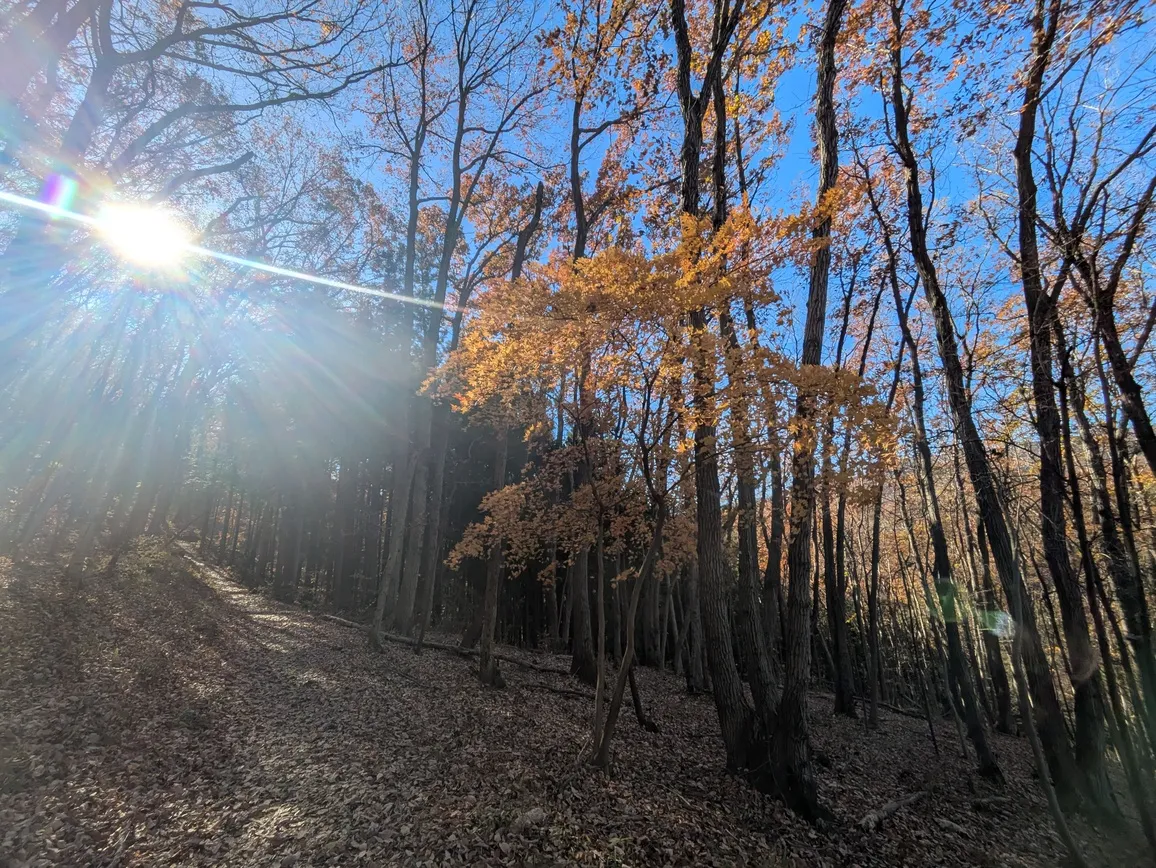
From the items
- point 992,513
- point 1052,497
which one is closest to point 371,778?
point 992,513

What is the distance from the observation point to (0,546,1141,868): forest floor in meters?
3.95

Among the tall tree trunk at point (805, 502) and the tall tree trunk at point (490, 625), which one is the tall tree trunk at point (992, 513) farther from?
the tall tree trunk at point (490, 625)

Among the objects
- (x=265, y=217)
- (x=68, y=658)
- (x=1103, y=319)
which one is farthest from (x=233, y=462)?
(x=1103, y=319)

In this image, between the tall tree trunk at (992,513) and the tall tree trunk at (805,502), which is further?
the tall tree trunk at (992,513)

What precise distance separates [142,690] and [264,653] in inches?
139

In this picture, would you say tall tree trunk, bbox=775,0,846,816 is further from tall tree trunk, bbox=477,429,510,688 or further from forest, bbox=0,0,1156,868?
tall tree trunk, bbox=477,429,510,688

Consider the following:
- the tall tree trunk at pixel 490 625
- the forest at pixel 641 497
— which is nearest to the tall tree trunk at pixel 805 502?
the forest at pixel 641 497

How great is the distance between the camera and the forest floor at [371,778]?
12.9ft

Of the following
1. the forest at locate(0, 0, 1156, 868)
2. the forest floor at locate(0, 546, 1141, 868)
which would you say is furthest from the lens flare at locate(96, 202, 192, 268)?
the forest floor at locate(0, 546, 1141, 868)

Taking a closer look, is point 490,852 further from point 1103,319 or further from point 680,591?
point 680,591

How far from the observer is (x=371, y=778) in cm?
505

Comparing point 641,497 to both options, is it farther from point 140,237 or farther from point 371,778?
point 140,237

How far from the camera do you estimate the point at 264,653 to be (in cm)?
962

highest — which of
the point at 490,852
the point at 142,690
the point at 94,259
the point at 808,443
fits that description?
the point at 94,259
